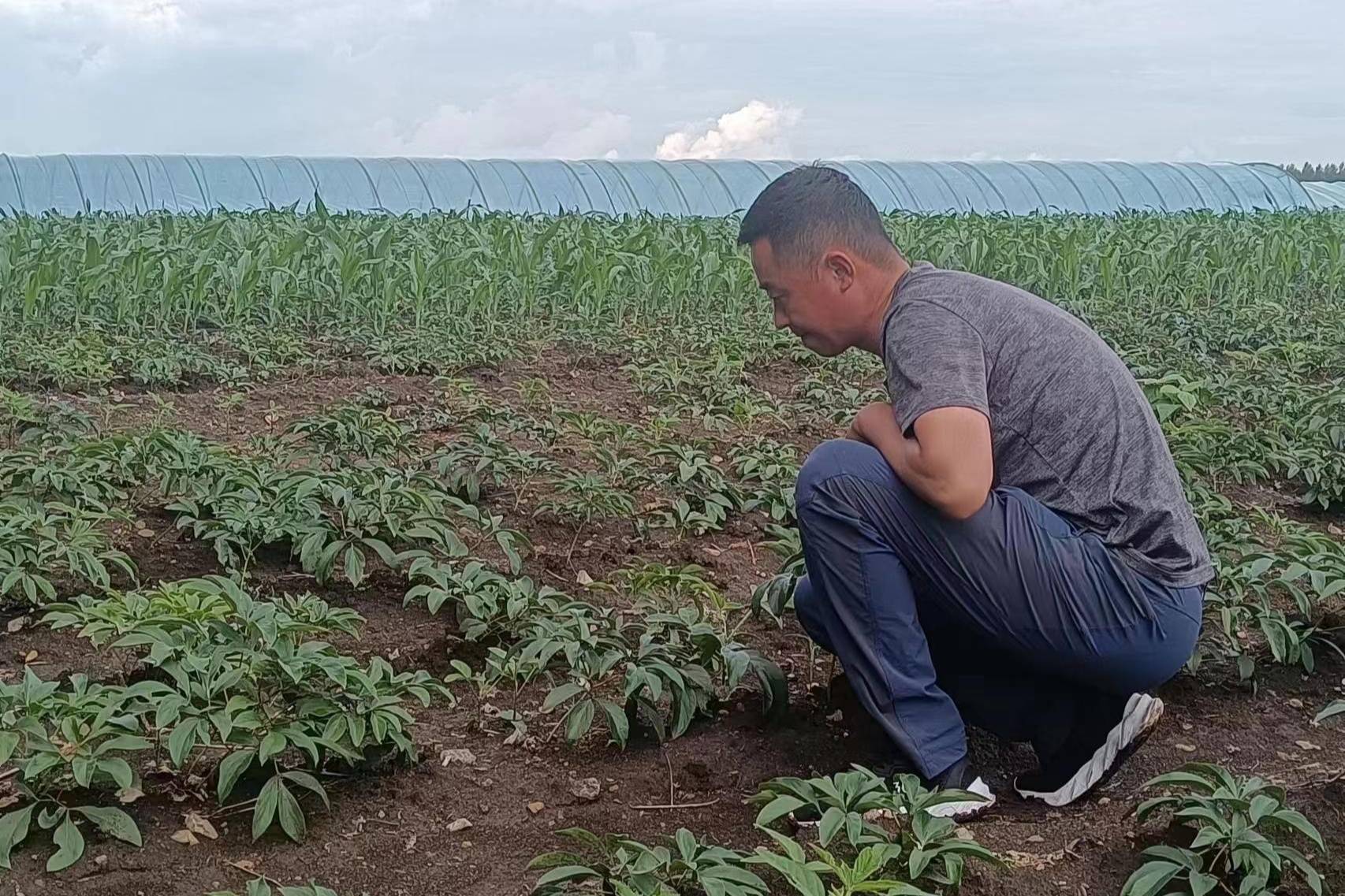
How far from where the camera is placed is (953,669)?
2.51m

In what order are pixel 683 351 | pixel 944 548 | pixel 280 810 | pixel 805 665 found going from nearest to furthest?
pixel 280 810
pixel 944 548
pixel 805 665
pixel 683 351

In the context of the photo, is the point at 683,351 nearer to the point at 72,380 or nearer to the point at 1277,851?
the point at 72,380

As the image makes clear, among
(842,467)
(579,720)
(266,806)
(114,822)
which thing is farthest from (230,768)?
(842,467)

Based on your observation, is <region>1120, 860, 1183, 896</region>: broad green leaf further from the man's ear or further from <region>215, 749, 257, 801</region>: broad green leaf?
<region>215, 749, 257, 801</region>: broad green leaf

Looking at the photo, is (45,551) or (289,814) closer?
(289,814)

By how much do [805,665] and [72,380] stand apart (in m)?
3.78

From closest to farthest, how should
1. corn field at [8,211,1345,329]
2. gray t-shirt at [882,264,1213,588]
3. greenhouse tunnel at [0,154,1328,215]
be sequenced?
1. gray t-shirt at [882,264,1213,588]
2. corn field at [8,211,1345,329]
3. greenhouse tunnel at [0,154,1328,215]

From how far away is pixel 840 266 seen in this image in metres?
2.26

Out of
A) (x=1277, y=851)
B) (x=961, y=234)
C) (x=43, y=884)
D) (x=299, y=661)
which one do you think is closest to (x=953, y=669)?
(x=1277, y=851)

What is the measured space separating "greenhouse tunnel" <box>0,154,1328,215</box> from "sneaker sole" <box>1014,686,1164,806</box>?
11.0m

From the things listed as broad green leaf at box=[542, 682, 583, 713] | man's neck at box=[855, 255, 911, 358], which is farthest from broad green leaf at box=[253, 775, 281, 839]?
man's neck at box=[855, 255, 911, 358]

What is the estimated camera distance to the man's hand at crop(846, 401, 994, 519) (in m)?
2.08

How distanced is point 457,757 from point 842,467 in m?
0.87

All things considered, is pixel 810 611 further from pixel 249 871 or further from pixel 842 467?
pixel 249 871
